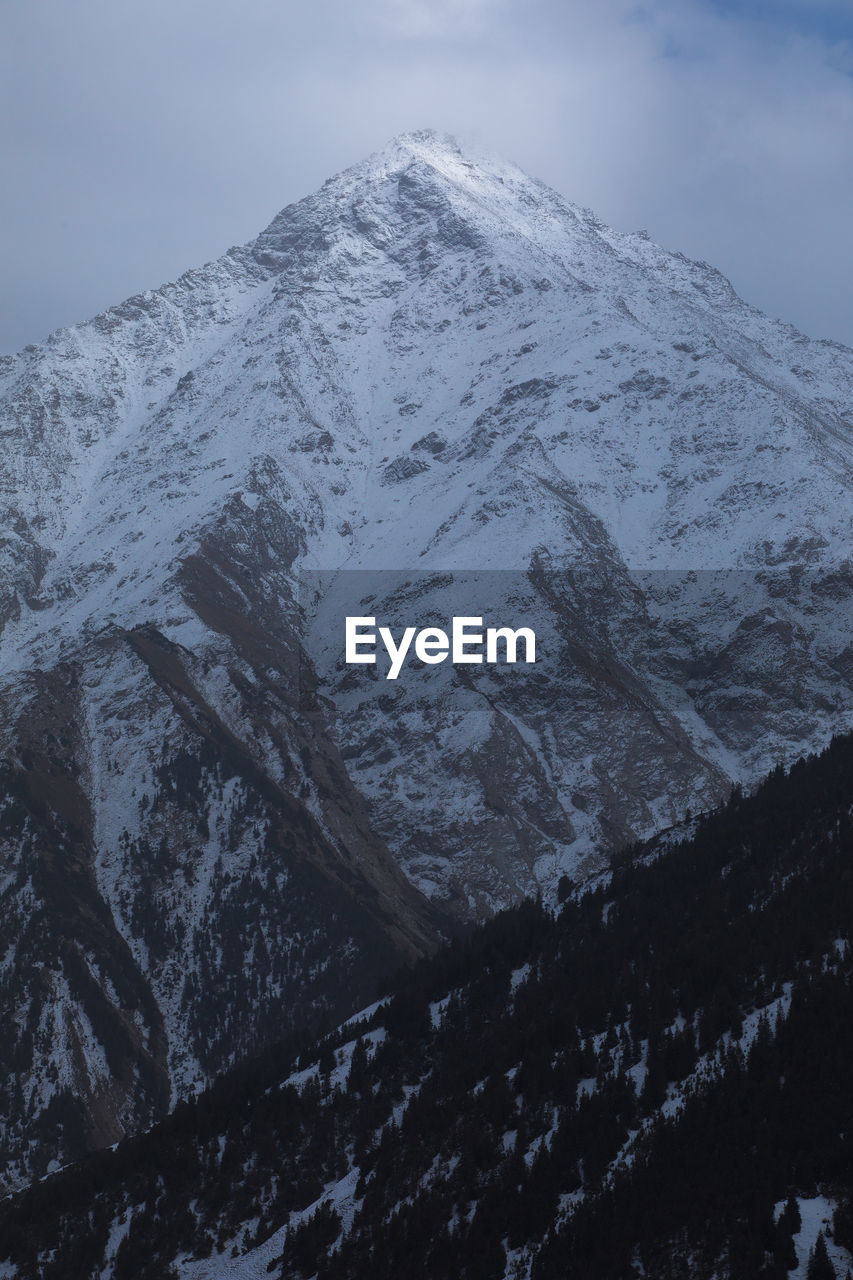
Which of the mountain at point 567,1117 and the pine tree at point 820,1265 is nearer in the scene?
the pine tree at point 820,1265

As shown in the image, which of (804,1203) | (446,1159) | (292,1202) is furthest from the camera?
(292,1202)

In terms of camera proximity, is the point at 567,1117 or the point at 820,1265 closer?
the point at 820,1265

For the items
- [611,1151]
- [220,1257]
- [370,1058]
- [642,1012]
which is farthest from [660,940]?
[220,1257]

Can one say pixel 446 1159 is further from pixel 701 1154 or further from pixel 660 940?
pixel 660 940

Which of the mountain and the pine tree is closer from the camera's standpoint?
the pine tree

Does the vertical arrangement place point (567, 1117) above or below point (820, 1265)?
above

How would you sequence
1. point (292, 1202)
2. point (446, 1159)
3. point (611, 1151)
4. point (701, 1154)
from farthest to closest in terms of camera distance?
1. point (292, 1202)
2. point (446, 1159)
3. point (611, 1151)
4. point (701, 1154)

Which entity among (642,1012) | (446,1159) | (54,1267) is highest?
(642,1012)

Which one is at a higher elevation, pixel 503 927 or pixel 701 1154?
pixel 503 927
